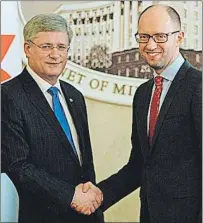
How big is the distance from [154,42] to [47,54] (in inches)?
15.3

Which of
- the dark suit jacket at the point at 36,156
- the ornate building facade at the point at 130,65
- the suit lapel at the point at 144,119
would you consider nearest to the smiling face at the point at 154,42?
the suit lapel at the point at 144,119

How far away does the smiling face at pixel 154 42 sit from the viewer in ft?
5.59

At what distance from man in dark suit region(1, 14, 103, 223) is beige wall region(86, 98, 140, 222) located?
57cm

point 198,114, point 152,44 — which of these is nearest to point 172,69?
point 152,44

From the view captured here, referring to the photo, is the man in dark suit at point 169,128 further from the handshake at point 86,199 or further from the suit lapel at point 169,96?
the handshake at point 86,199

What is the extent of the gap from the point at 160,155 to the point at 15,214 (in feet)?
3.17

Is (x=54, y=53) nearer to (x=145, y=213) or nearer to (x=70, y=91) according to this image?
(x=70, y=91)

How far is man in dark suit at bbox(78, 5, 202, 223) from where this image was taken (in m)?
1.65

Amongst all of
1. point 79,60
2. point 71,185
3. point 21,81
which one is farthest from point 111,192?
point 79,60

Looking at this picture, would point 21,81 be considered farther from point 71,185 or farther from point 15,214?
point 15,214

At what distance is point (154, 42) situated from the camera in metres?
1.71

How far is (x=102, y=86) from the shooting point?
2.47 metres

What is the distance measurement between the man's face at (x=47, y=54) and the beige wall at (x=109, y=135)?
650mm

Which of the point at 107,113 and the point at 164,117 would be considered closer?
the point at 164,117
